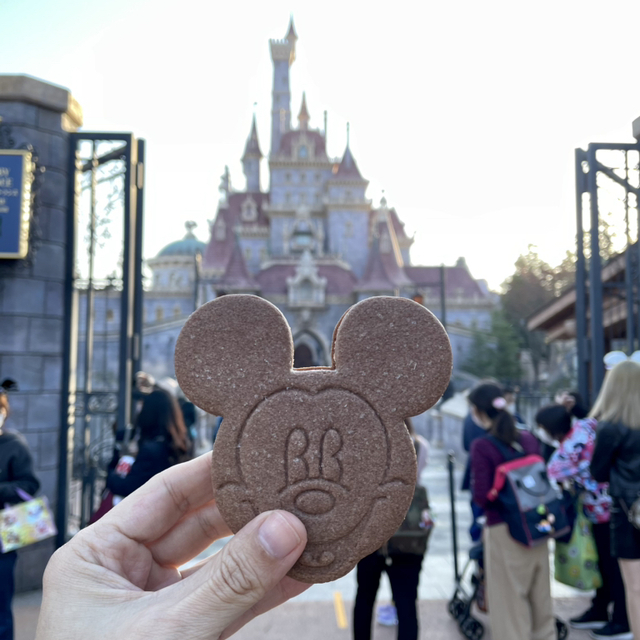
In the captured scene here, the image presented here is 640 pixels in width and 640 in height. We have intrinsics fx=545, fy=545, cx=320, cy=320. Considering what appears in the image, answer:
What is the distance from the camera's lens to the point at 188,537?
2070 millimetres

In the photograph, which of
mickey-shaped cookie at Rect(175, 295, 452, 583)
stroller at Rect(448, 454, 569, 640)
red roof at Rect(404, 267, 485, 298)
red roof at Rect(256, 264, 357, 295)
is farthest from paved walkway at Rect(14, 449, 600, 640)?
red roof at Rect(404, 267, 485, 298)

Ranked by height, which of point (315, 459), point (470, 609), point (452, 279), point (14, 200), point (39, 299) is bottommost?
point (470, 609)

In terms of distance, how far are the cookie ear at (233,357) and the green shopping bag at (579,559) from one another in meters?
3.44

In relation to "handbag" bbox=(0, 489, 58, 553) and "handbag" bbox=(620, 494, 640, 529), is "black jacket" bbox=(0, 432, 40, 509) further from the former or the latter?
"handbag" bbox=(620, 494, 640, 529)

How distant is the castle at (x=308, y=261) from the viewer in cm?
3359

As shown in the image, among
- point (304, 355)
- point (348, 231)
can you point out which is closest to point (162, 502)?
point (304, 355)

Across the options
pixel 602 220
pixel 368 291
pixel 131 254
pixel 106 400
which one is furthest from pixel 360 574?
pixel 368 291

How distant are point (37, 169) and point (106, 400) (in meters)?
2.31

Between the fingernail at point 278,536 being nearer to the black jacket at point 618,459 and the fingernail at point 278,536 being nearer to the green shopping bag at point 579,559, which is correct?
the black jacket at point 618,459

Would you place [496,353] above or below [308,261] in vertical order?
below

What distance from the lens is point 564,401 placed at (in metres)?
5.24

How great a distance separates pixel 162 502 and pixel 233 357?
0.62 m

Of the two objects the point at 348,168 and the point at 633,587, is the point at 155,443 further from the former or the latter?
the point at 348,168

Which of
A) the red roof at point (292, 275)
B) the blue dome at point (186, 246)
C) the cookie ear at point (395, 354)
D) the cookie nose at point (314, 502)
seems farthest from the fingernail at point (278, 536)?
the blue dome at point (186, 246)
